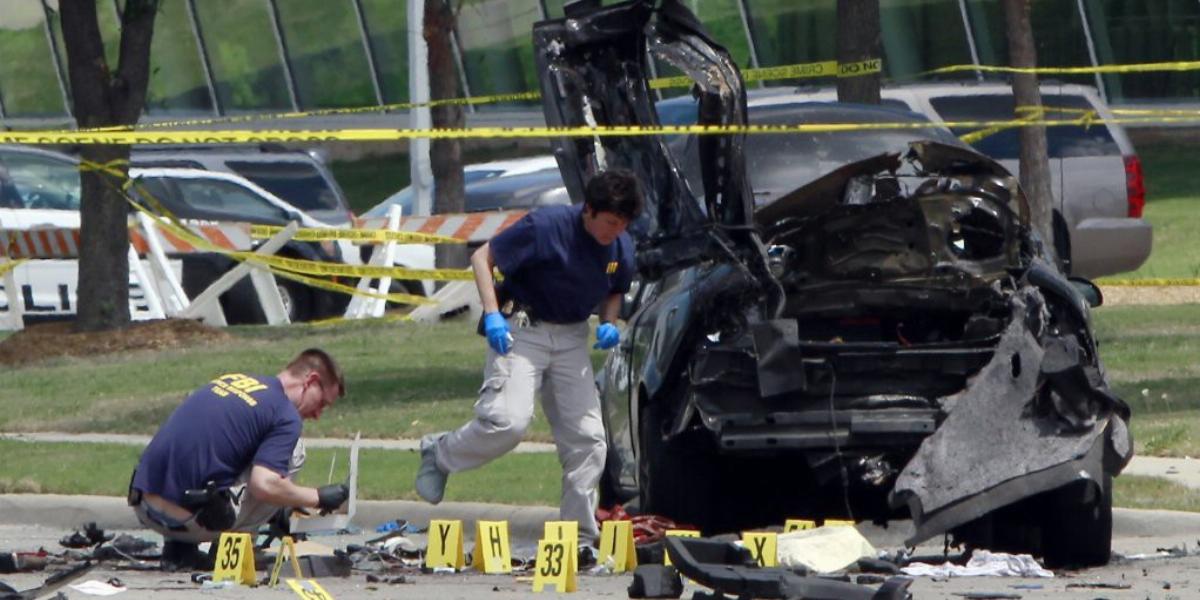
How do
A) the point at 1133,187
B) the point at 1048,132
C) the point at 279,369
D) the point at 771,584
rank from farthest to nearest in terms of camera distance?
the point at 1048,132
the point at 1133,187
the point at 279,369
the point at 771,584

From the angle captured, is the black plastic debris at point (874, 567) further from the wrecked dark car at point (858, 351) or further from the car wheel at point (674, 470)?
the car wheel at point (674, 470)

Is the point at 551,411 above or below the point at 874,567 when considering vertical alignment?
above

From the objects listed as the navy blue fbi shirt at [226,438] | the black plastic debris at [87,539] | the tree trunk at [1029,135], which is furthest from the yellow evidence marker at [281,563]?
the tree trunk at [1029,135]

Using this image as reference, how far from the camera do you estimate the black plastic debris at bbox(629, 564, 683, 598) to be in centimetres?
715

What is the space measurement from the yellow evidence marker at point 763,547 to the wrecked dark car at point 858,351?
0.50 meters

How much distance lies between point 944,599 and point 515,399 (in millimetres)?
2032

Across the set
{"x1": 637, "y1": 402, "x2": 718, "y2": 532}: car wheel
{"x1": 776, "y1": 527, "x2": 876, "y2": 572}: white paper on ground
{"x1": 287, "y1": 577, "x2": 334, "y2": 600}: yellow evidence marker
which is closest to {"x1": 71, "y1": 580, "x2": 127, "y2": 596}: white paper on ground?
{"x1": 287, "y1": 577, "x2": 334, "y2": 600}: yellow evidence marker

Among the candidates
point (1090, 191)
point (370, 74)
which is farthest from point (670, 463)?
point (370, 74)

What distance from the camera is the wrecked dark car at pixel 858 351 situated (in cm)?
768

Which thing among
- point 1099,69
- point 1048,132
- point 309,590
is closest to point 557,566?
point 309,590

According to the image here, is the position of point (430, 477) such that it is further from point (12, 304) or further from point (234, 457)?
point (12, 304)

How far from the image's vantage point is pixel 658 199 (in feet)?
29.2

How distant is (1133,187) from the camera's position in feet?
60.1

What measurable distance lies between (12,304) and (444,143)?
13.0 feet
